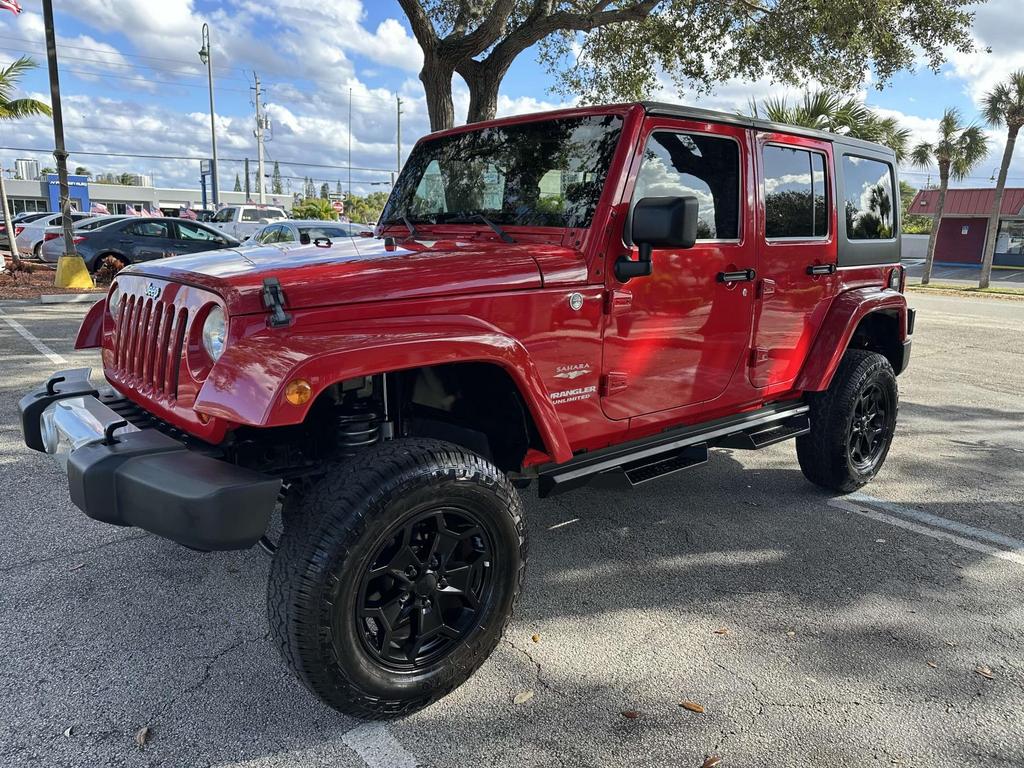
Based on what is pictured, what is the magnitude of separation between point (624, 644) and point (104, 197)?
233 ft

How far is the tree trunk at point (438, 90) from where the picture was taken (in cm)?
950

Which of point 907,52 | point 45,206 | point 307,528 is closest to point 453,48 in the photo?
point 907,52

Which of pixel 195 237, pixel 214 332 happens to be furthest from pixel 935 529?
pixel 195 237

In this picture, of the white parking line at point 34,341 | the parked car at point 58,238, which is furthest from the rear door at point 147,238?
the white parking line at point 34,341

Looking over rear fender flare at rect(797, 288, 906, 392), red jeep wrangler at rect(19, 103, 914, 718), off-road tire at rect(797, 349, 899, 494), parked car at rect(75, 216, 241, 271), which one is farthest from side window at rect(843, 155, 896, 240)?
parked car at rect(75, 216, 241, 271)

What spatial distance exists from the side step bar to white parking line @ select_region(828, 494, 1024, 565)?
0.60 meters

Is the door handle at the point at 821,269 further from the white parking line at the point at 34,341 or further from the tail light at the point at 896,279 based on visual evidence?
the white parking line at the point at 34,341

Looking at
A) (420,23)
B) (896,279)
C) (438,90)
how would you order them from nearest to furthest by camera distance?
(896,279), (420,23), (438,90)

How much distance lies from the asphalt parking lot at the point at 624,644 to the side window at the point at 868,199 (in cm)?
160

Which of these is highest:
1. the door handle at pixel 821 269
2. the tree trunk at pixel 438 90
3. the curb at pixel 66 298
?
the tree trunk at pixel 438 90

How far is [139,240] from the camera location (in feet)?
47.6

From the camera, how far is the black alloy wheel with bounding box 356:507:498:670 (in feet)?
7.49

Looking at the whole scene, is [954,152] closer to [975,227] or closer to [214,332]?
[975,227]

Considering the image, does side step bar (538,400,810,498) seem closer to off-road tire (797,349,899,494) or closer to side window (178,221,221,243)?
off-road tire (797,349,899,494)
